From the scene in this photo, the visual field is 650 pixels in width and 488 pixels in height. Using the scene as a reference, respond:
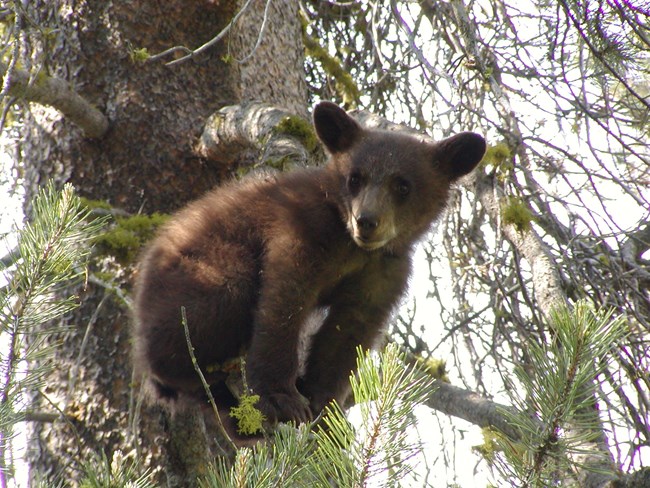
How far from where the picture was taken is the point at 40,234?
2.71 metres

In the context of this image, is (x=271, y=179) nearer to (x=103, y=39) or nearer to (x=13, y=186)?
(x=103, y=39)

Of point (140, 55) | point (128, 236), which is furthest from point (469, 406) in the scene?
point (140, 55)

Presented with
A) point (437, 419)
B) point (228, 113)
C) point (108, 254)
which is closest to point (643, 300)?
point (437, 419)

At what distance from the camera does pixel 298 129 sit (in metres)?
4.38

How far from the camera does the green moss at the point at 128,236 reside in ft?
13.8

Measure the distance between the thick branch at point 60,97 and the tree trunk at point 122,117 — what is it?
0.44 ft

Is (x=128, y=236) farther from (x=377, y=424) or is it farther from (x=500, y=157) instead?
(x=377, y=424)

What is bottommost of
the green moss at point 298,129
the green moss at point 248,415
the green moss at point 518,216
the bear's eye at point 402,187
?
the green moss at point 248,415

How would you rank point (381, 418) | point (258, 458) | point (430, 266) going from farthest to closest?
point (430, 266) < point (258, 458) < point (381, 418)

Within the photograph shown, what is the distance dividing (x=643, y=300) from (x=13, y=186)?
4710mm

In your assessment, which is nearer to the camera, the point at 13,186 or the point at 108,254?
the point at 108,254

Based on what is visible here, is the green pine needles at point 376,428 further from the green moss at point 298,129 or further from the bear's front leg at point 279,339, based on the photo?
the green moss at point 298,129

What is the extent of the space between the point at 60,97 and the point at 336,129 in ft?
5.35

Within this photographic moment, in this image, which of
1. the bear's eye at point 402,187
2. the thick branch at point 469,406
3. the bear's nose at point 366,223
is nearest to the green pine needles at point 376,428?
the bear's nose at point 366,223
